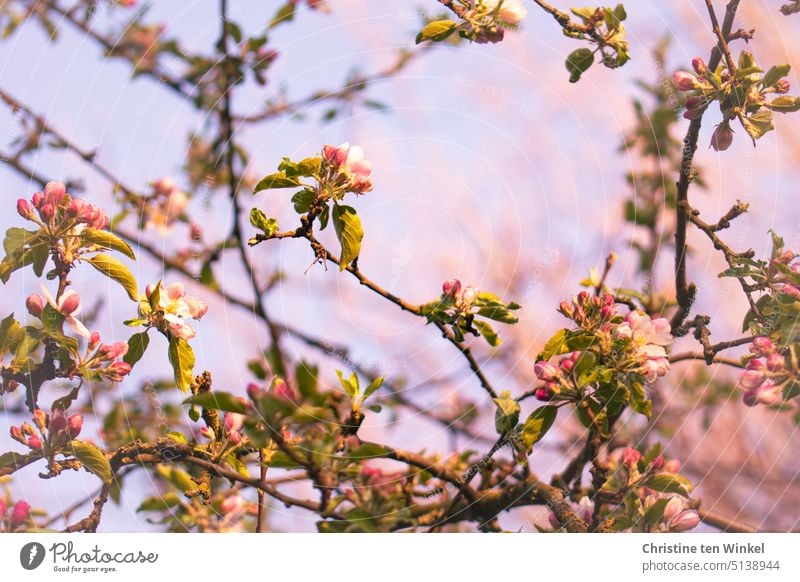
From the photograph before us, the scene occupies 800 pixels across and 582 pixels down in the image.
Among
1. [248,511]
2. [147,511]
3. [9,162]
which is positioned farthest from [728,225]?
[9,162]

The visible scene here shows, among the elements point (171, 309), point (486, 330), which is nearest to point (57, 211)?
point (171, 309)

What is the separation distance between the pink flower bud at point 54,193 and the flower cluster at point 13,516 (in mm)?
360

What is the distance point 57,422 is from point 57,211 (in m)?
0.24

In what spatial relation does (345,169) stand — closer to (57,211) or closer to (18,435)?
(57,211)

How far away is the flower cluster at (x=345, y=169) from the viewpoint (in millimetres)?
841

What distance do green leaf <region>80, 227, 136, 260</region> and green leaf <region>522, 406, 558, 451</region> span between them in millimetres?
484

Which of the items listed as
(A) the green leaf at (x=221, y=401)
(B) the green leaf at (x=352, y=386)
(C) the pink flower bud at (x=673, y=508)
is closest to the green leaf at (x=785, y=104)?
(C) the pink flower bud at (x=673, y=508)

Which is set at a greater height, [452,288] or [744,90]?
[744,90]

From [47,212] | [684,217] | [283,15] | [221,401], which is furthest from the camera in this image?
[283,15]

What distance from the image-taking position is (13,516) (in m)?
0.96

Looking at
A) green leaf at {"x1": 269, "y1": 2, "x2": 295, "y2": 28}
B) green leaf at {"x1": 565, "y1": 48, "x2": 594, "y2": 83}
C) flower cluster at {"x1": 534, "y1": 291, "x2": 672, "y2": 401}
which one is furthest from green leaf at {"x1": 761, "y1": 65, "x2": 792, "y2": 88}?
green leaf at {"x1": 269, "y1": 2, "x2": 295, "y2": 28}

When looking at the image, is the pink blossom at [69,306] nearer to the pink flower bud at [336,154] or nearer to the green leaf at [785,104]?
the pink flower bud at [336,154]
